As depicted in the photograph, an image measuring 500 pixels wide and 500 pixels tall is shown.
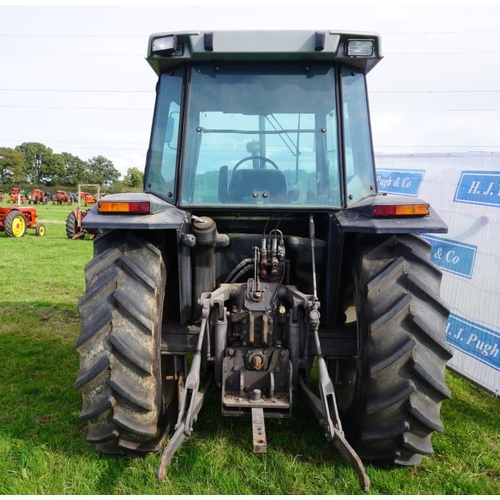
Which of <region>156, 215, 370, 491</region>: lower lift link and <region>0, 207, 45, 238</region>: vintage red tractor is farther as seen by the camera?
<region>0, 207, 45, 238</region>: vintage red tractor

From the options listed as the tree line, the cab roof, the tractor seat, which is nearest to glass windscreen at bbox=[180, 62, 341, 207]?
the tractor seat

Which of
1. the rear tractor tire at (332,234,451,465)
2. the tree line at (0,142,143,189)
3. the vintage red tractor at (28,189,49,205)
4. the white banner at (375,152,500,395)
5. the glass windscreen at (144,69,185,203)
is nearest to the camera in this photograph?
the rear tractor tire at (332,234,451,465)

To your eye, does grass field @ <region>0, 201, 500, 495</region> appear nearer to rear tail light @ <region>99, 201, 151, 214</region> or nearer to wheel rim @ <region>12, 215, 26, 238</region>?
rear tail light @ <region>99, 201, 151, 214</region>

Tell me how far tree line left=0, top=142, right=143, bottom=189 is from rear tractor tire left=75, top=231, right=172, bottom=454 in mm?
71425

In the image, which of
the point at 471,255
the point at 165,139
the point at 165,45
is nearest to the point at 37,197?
the point at 165,139

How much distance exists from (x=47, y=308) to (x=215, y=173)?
14.6ft

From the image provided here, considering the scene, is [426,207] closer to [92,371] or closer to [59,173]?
[92,371]

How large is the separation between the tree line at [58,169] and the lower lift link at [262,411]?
71699 mm

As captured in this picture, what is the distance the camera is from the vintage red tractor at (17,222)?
1612 centimetres

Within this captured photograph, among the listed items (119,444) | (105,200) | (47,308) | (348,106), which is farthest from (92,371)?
(47,308)

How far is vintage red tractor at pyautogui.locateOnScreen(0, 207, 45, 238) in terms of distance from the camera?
16.1 m

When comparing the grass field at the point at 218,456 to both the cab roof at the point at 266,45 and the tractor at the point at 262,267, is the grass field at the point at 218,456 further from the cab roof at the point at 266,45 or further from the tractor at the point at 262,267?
the cab roof at the point at 266,45

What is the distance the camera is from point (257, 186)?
315 cm

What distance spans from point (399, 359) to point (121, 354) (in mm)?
1522
